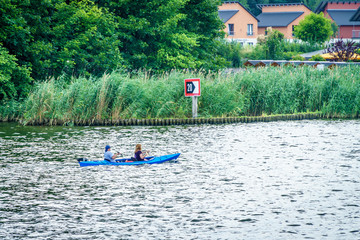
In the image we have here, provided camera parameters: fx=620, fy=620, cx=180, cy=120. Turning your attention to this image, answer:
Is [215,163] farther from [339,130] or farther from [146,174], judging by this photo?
[339,130]

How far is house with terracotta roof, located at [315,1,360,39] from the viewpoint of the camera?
111m

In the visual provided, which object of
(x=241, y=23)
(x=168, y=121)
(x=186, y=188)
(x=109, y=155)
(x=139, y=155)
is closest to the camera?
(x=186, y=188)

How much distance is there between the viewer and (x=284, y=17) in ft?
378

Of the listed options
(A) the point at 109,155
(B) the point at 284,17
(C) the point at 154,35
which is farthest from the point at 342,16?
(A) the point at 109,155

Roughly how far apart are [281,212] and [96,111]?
1883cm

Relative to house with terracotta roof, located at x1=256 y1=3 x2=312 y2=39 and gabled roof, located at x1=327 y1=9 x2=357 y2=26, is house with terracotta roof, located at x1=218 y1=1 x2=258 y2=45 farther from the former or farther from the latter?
gabled roof, located at x1=327 y1=9 x2=357 y2=26

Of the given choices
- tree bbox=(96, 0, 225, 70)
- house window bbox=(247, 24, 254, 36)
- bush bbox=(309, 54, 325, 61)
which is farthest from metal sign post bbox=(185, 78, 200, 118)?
house window bbox=(247, 24, 254, 36)

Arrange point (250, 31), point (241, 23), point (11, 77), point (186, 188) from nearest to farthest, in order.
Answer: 1. point (186, 188)
2. point (11, 77)
3. point (241, 23)
4. point (250, 31)

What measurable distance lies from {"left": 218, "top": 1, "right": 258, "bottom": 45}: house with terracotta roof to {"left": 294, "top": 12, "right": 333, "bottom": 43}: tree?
22.0 metres

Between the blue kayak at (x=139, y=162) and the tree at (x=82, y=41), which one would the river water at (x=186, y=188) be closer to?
the blue kayak at (x=139, y=162)

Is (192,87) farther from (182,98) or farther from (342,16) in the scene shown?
(342,16)

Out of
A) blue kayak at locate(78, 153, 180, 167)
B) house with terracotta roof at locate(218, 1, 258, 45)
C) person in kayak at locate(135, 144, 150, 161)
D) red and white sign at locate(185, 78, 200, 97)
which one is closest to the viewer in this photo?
blue kayak at locate(78, 153, 180, 167)

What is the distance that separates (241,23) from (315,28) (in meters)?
24.9

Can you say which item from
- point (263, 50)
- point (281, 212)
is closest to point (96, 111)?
point (281, 212)
